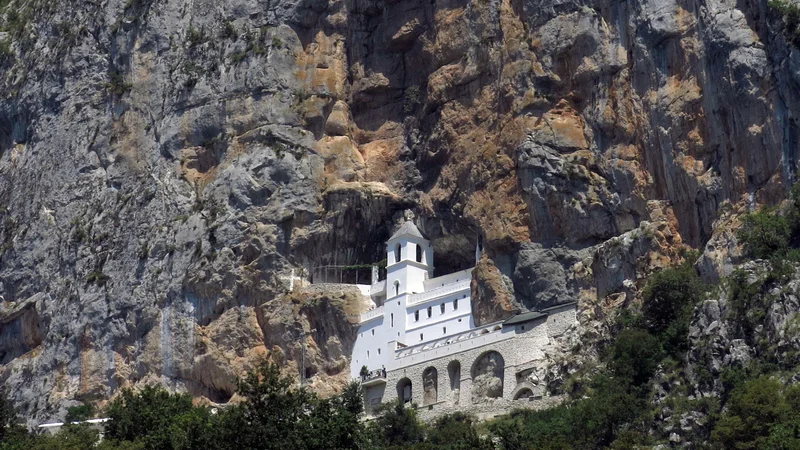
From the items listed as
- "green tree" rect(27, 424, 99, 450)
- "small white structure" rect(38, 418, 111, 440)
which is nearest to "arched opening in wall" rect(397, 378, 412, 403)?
"small white structure" rect(38, 418, 111, 440)

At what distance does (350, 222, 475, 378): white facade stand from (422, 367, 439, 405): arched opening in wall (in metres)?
2.66

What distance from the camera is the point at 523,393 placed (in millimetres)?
82188

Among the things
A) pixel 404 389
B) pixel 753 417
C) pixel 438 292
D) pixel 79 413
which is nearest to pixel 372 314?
pixel 438 292

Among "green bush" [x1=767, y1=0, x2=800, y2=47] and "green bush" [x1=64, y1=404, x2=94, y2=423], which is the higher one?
"green bush" [x1=767, y1=0, x2=800, y2=47]

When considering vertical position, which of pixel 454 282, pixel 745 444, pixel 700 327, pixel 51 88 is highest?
pixel 51 88

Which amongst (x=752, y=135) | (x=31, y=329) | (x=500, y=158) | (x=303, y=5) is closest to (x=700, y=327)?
(x=752, y=135)

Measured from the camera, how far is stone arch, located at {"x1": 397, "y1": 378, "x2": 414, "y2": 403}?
289ft

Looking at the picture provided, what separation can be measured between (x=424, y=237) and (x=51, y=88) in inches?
1242

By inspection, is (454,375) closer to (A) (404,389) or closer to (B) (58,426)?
(A) (404,389)

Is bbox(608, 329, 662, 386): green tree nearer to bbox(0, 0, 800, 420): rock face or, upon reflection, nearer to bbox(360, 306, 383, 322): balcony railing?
bbox(0, 0, 800, 420): rock face

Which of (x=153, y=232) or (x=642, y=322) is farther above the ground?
(x=153, y=232)

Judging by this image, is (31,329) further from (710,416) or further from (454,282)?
(710,416)

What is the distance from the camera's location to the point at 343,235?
311ft

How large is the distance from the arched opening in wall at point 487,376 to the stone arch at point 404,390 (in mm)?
4713
